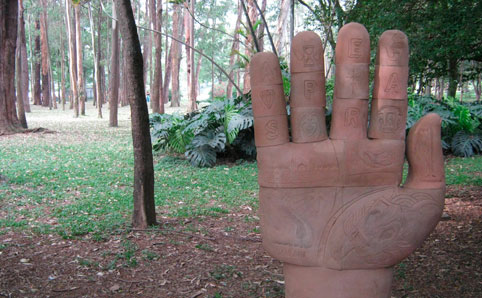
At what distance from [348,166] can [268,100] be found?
0.61 m

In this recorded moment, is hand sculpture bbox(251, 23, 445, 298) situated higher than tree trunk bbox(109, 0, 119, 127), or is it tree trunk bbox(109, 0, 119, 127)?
tree trunk bbox(109, 0, 119, 127)

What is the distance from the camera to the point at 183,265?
12.2 feet

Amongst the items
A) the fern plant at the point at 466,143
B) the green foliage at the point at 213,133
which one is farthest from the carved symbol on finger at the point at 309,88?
the fern plant at the point at 466,143

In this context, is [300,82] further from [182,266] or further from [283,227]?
[182,266]

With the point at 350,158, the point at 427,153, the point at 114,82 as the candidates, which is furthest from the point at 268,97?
the point at 114,82

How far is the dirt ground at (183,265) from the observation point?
3248 millimetres

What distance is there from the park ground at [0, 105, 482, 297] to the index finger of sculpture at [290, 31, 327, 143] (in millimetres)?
1510

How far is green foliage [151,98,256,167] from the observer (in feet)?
27.1

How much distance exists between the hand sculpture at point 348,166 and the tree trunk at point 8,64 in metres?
10.5

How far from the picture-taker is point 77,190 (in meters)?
6.27

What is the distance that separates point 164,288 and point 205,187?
132 inches

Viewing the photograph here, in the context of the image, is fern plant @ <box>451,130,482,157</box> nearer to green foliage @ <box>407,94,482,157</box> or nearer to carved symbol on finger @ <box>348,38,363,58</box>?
green foliage @ <box>407,94,482,157</box>

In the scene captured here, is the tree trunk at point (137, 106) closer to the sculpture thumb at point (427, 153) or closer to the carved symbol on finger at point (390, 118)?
the carved symbol on finger at point (390, 118)

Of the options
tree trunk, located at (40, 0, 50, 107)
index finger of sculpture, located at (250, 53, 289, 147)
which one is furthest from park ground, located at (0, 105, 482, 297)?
tree trunk, located at (40, 0, 50, 107)
